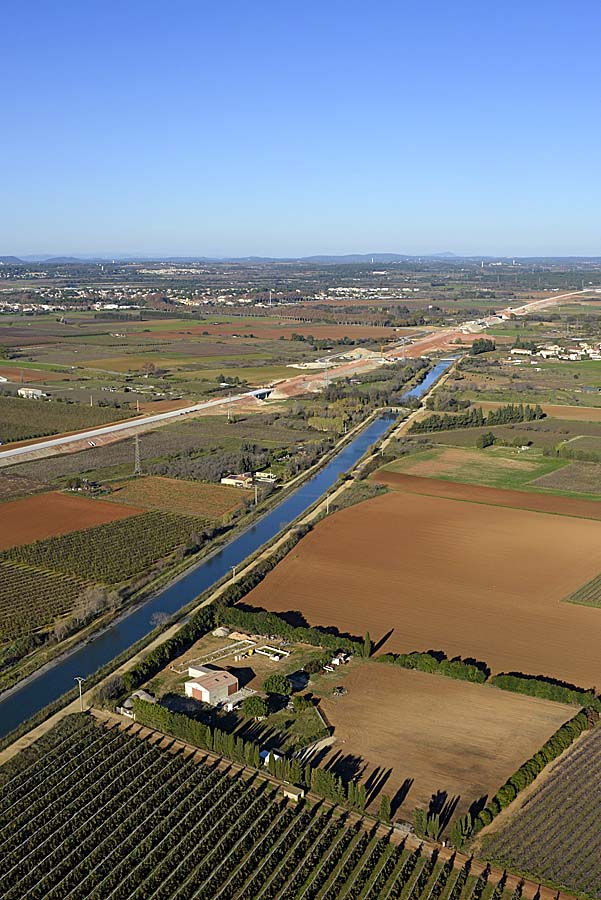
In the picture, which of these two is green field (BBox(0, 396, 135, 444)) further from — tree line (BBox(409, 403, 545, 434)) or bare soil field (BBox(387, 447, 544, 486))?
bare soil field (BBox(387, 447, 544, 486))

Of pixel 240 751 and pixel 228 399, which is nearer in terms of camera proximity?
pixel 240 751

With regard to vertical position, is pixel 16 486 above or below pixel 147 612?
above

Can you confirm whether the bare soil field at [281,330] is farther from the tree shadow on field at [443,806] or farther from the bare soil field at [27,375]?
the tree shadow on field at [443,806]

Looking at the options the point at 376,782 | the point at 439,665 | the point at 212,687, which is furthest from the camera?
the point at 439,665

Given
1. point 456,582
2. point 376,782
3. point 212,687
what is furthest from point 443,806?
point 456,582

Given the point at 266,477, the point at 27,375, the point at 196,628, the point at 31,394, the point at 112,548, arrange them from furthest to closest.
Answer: the point at 27,375 < the point at 31,394 < the point at 266,477 < the point at 112,548 < the point at 196,628

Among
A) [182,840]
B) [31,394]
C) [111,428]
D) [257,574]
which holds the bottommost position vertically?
[182,840]

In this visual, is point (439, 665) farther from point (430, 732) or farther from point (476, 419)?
point (476, 419)

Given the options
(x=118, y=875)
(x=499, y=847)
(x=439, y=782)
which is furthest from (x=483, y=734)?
(x=118, y=875)
